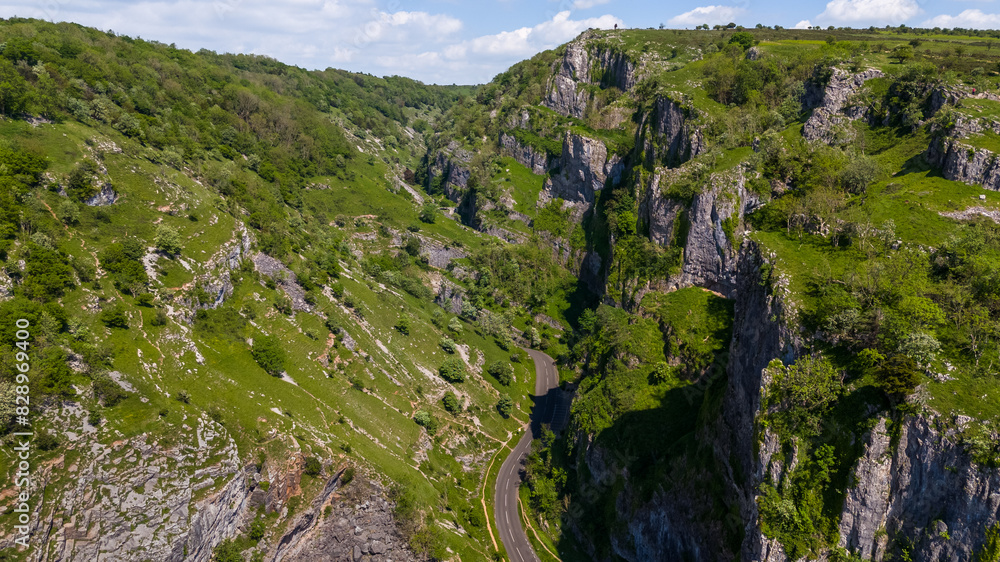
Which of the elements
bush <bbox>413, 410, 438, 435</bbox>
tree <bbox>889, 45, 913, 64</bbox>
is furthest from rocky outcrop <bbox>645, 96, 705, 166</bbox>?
bush <bbox>413, 410, 438, 435</bbox>

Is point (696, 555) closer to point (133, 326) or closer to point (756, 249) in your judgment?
point (756, 249)

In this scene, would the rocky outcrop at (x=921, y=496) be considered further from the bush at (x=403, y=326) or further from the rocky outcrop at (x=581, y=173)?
the rocky outcrop at (x=581, y=173)

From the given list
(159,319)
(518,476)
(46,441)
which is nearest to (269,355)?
(159,319)

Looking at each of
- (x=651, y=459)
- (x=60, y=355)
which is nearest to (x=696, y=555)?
(x=651, y=459)

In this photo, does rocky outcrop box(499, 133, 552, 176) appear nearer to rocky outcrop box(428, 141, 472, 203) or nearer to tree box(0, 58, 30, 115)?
rocky outcrop box(428, 141, 472, 203)

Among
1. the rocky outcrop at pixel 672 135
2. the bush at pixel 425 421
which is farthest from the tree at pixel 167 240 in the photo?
the rocky outcrop at pixel 672 135

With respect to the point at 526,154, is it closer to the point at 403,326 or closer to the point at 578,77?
the point at 578,77
